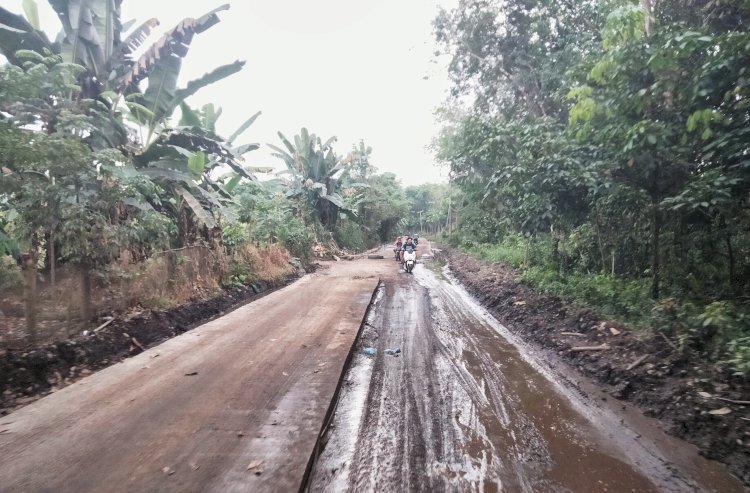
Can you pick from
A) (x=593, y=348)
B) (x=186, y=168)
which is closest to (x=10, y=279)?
(x=186, y=168)

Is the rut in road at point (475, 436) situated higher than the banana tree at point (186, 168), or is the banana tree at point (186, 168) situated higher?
the banana tree at point (186, 168)

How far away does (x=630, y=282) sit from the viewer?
7578 mm

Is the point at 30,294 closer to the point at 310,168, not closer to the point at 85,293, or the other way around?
the point at 85,293

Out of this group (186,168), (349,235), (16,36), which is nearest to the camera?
(16,36)

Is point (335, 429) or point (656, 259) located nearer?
point (335, 429)

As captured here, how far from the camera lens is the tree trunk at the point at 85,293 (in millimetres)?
5824

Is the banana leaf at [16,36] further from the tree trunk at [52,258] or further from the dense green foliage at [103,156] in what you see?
the tree trunk at [52,258]

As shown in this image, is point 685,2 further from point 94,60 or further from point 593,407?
point 94,60

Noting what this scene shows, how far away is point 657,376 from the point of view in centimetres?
448

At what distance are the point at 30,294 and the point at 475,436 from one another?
208 inches

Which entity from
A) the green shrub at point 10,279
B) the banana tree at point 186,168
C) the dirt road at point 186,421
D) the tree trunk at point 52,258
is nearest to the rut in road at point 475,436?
the dirt road at point 186,421

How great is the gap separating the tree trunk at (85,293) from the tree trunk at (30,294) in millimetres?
798

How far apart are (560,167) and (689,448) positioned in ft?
16.5

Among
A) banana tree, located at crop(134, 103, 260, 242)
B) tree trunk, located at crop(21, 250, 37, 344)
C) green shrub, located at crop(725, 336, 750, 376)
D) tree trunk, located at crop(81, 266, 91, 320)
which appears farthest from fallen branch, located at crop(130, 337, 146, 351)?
green shrub, located at crop(725, 336, 750, 376)
